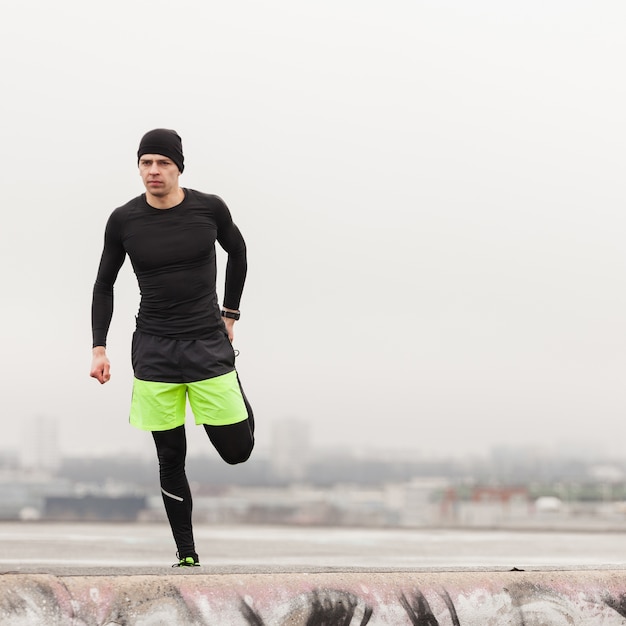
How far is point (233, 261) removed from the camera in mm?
5320

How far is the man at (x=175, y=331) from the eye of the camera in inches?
191

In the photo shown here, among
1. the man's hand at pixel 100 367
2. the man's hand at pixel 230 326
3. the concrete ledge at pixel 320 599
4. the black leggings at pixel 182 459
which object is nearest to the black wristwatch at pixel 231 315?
the man's hand at pixel 230 326

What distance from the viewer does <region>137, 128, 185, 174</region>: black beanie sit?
15.8 feet

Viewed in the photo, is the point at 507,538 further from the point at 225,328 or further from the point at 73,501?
the point at 73,501

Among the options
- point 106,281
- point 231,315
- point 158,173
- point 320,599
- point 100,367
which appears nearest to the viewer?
point 320,599

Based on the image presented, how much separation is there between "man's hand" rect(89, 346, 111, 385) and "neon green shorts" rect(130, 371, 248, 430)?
0.12 meters

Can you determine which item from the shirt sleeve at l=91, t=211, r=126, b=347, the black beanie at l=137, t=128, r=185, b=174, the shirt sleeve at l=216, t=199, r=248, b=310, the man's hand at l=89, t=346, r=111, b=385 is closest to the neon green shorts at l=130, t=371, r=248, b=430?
the man's hand at l=89, t=346, r=111, b=385

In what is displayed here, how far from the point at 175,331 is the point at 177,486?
659 mm

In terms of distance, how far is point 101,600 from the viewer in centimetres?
309

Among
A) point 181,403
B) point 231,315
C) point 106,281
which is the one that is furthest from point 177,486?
A: point 106,281

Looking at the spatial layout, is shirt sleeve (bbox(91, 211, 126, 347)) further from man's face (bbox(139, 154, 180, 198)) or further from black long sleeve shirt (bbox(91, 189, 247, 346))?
man's face (bbox(139, 154, 180, 198))

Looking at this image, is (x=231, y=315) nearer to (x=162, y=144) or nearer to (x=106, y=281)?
(x=106, y=281)

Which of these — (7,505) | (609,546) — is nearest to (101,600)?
(609,546)

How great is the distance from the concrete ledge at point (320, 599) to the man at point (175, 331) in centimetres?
149
